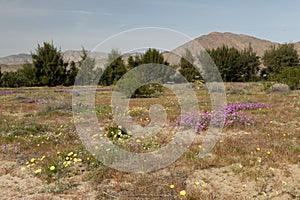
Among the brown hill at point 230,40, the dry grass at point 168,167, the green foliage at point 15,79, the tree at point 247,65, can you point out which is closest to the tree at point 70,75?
the green foliage at point 15,79

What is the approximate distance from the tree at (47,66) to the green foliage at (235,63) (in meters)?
28.4

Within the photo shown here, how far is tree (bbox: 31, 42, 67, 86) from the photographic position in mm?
43281

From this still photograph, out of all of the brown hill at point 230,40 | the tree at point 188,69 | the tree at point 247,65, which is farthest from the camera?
the brown hill at point 230,40

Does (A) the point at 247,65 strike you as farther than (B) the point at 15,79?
Yes

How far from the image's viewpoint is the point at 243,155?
644 centimetres

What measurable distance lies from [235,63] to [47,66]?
3426cm

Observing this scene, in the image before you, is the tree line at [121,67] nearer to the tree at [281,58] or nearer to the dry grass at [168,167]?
the tree at [281,58]

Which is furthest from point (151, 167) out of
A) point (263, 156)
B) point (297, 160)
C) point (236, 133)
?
point (236, 133)

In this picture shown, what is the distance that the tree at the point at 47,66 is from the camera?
4328 cm

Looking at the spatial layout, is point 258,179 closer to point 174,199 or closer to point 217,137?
point 174,199

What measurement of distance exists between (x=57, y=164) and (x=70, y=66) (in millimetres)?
43417

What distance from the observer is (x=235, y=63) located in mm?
52000

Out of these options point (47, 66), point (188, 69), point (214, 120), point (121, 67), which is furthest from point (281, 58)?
point (214, 120)

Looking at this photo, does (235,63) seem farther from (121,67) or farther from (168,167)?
(168,167)
